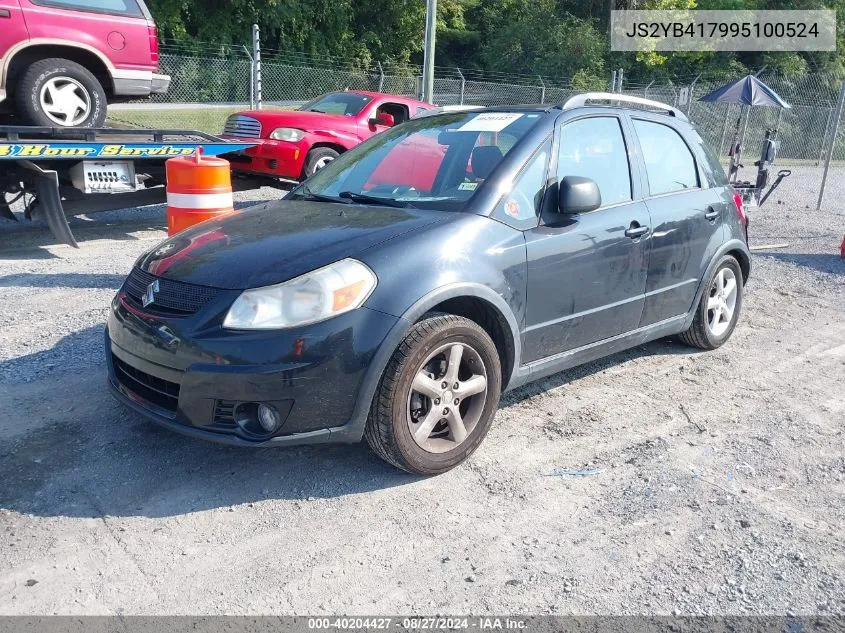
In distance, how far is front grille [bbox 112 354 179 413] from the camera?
3283 millimetres

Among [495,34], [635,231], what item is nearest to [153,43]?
[635,231]

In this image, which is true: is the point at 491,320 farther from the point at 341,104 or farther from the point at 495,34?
the point at 495,34

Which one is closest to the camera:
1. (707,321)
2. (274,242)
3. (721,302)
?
(274,242)

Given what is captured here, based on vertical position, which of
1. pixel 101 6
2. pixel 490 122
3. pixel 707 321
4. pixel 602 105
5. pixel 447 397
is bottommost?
pixel 707 321

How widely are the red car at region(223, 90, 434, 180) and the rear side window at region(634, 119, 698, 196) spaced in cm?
456

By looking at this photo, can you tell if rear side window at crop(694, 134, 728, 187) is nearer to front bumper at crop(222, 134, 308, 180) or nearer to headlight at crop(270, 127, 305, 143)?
front bumper at crop(222, 134, 308, 180)

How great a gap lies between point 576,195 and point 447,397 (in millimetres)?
Answer: 1225

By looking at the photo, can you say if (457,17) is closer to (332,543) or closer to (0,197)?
(0,197)

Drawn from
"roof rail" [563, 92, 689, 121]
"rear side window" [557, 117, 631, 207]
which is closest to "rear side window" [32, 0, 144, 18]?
"roof rail" [563, 92, 689, 121]

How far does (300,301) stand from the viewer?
124 inches

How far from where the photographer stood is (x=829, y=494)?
348 cm

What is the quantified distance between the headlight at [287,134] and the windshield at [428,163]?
538 centimetres

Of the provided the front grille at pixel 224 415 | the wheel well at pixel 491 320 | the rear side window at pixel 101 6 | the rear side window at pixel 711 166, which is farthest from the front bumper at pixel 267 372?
the rear side window at pixel 101 6

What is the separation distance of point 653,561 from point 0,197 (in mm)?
7435
